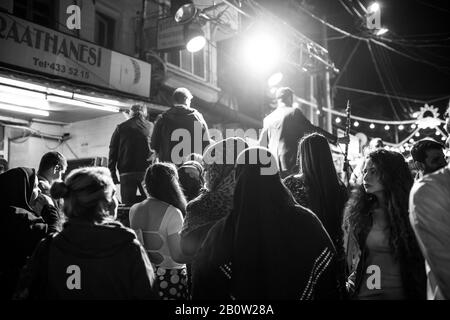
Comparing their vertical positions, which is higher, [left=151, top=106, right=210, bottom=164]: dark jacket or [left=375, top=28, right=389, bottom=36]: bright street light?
[left=375, top=28, right=389, bottom=36]: bright street light

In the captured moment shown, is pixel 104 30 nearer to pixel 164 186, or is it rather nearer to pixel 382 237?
pixel 164 186

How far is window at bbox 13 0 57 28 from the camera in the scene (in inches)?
386

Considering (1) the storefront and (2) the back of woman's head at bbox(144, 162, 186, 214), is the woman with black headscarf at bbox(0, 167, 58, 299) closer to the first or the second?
(2) the back of woman's head at bbox(144, 162, 186, 214)

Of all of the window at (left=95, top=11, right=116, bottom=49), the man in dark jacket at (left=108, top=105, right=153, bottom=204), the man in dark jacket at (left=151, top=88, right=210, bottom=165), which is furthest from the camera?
the window at (left=95, top=11, right=116, bottom=49)

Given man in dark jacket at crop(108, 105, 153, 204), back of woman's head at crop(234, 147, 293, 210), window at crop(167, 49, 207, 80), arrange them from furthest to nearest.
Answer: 1. window at crop(167, 49, 207, 80)
2. man in dark jacket at crop(108, 105, 153, 204)
3. back of woman's head at crop(234, 147, 293, 210)

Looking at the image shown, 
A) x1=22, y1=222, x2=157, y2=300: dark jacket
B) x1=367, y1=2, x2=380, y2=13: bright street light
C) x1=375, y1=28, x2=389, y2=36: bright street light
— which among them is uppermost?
x1=367, y1=2, x2=380, y2=13: bright street light

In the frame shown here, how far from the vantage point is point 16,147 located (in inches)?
388

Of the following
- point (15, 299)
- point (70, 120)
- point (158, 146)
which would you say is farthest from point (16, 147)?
point (15, 299)

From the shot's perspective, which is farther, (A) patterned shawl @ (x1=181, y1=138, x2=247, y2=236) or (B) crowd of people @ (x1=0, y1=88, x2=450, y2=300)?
(A) patterned shawl @ (x1=181, y1=138, x2=247, y2=236)

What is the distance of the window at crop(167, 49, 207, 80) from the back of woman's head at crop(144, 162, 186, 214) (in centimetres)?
1059

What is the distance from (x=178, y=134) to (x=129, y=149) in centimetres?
93

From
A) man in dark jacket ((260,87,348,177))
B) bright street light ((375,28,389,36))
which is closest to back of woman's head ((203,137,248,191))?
man in dark jacket ((260,87,348,177))

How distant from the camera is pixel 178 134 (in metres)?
5.94

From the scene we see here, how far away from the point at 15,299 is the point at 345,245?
258 cm
